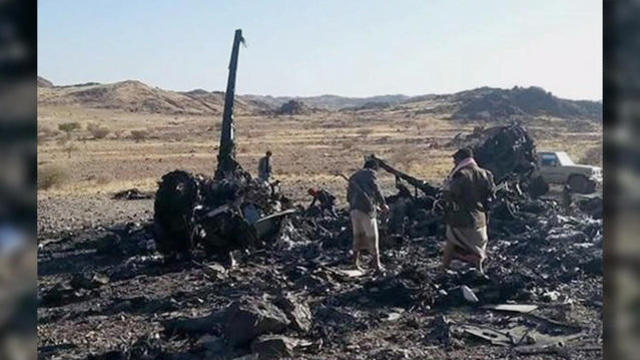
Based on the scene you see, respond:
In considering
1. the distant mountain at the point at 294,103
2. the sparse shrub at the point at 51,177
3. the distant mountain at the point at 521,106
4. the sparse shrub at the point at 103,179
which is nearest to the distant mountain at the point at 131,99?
the distant mountain at the point at 294,103

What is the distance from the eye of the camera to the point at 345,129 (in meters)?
83.9

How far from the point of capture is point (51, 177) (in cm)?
3000

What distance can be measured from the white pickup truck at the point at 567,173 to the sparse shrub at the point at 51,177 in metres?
17.1

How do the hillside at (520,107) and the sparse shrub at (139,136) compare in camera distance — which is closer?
the sparse shrub at (139,136)

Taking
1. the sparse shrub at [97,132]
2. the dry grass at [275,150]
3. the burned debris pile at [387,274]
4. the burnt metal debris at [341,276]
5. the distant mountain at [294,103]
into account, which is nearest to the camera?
the burnt metal debris at [341,276]

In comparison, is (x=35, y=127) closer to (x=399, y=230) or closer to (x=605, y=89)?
(x=605, y=89)

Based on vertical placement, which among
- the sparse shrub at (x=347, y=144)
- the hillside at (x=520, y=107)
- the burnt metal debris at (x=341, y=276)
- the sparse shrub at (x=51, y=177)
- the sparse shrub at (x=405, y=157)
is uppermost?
the hillside at (x=520, y=107)

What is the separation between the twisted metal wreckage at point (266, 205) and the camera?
13.4 m

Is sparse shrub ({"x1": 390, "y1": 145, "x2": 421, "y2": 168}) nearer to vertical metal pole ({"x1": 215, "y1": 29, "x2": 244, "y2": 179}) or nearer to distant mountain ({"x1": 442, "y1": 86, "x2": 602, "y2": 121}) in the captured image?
vertical metal pole ({"x1": 215, "y1": 29, "x2": 244, "y2": 179})

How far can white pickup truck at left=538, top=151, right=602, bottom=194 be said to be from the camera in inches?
991

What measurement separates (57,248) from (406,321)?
889cm

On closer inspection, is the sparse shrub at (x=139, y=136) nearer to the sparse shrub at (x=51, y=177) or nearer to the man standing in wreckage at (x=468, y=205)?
the sparse shrub at (x=51, y=177)

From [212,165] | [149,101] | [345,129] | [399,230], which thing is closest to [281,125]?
[345,129]

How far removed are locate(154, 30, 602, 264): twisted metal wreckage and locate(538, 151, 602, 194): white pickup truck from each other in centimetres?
401
